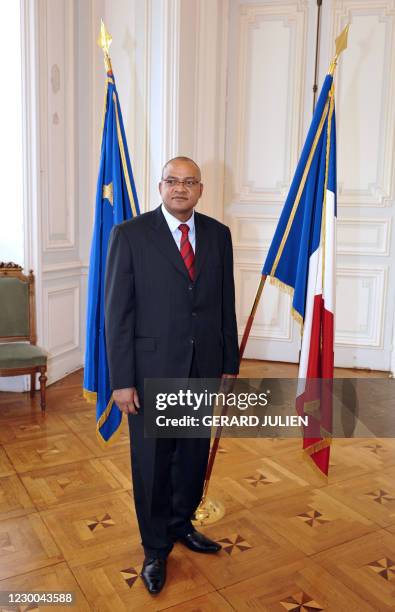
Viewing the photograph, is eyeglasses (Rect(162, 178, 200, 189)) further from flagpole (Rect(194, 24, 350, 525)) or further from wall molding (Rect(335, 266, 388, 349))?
wall molding (Rect(335, 266, 388, 349))

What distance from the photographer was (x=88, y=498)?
262cm

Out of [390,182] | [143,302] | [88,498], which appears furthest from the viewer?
[390,182]

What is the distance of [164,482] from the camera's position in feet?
6.72

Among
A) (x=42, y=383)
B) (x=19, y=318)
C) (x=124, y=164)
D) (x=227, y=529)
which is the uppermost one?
(x=124, y=164)

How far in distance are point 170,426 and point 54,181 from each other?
9.53 ft

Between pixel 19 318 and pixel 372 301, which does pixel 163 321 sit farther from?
pixel 372 301

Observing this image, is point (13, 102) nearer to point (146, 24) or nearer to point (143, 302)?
point (146, 24)

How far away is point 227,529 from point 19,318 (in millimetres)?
2330

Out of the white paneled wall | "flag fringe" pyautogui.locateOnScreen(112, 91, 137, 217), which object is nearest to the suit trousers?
"flag fringe" pyautogui.locateOnScreen(112, 91, 137, 217)

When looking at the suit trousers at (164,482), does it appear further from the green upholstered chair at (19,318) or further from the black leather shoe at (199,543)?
the green upholstered chair at (19,318)

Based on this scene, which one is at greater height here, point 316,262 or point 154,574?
point 316,262

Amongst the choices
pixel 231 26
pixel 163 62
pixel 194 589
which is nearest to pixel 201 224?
pixel 194 589

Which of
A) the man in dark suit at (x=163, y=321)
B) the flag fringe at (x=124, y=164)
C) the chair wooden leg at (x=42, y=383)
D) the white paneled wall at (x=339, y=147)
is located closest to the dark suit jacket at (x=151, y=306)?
the man in dark suit at (x=163, y=321)

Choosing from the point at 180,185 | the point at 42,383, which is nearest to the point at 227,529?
the point at 180,185
